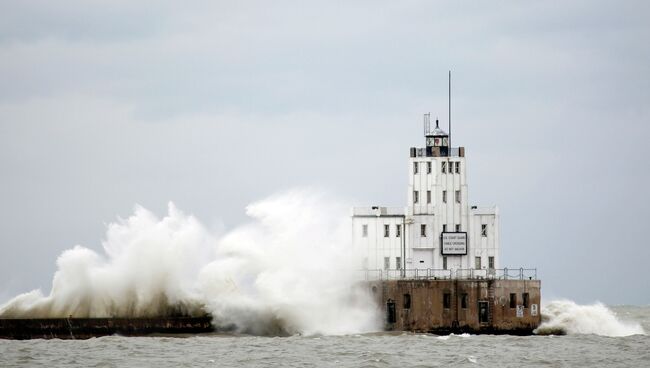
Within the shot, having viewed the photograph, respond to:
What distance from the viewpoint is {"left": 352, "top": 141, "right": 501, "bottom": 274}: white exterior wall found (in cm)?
8012

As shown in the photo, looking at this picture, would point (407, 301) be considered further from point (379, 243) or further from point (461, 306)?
point (379, 243)

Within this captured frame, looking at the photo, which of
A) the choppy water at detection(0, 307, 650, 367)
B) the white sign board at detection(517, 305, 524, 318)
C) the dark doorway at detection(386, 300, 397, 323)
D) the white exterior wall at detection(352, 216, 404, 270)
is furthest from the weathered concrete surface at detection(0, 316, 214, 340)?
the white sign board at detection(517, 305, 524, 318)

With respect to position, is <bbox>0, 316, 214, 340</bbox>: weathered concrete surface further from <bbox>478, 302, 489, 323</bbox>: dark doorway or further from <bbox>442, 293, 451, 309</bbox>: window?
<bbox>478, 302, 489, 323</bbox>: dark doorway

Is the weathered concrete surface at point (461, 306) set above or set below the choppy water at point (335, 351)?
above

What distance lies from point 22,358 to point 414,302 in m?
23.9

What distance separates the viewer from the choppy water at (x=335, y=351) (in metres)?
58.9

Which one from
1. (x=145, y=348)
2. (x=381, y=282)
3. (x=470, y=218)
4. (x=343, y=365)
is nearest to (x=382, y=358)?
(x=343, y=365)

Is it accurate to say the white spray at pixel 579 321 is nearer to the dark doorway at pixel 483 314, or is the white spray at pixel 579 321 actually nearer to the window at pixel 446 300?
the dark doorway at pixel 483 314

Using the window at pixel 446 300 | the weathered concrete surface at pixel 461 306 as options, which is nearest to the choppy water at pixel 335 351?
the weathered concrete surface at pixel 461 306

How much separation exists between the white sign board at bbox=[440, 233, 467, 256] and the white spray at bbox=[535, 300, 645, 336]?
5821mm

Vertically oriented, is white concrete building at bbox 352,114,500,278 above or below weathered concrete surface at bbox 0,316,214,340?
above

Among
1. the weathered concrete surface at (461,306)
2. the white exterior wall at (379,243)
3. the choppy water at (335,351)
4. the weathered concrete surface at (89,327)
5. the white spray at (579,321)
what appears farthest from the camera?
the white exterior wall at (379,243)

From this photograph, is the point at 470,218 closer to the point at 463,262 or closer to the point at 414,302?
the point at 463,262

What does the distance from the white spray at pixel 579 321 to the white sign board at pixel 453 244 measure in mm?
5821
